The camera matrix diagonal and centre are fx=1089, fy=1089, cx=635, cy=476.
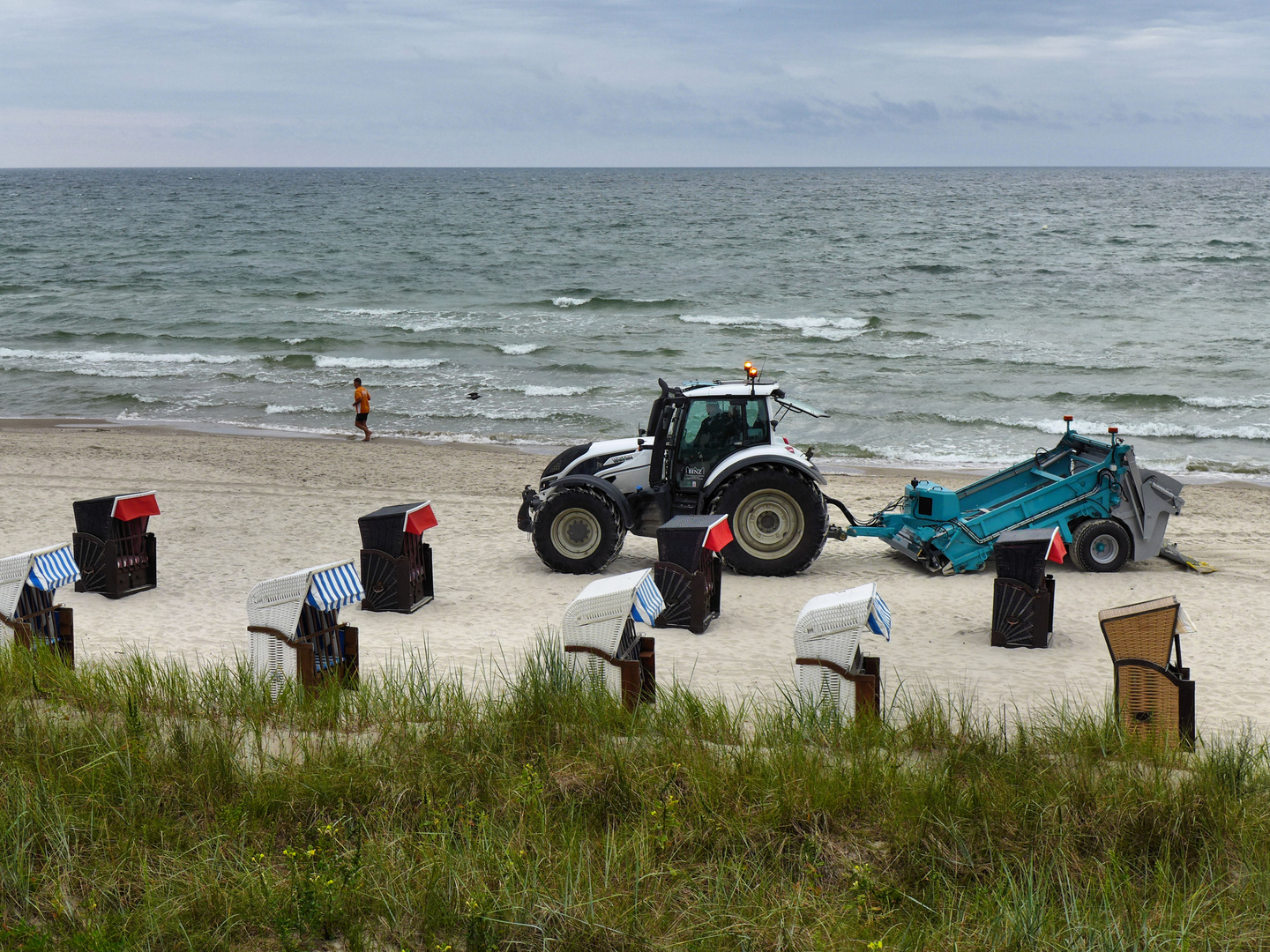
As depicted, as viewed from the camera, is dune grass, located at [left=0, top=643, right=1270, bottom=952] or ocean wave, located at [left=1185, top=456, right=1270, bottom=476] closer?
dune grass, located at [left=0, top=643, right=1270, bottom=952]

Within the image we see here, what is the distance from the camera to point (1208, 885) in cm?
376

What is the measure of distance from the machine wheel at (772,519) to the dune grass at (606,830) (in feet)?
14.5

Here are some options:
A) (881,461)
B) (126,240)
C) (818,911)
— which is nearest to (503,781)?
(818,911)

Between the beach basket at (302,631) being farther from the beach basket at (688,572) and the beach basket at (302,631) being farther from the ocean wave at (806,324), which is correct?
the ocean wave at (806,324)

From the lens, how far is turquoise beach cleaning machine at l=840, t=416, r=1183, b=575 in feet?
32.6

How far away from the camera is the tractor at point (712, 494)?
32.2ft

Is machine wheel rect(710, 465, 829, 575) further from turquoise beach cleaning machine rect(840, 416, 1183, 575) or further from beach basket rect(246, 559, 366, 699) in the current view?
beach basket rect(246, 559, 366, 699)

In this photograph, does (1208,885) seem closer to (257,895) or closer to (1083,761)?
(1083,761)

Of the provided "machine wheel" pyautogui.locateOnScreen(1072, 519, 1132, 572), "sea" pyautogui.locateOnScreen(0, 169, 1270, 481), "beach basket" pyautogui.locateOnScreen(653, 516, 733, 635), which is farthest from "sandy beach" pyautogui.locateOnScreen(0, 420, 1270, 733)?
"sea" pyautogui.locateOnScreen(0, 169, 1270, 481)

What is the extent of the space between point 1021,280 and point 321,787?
39.5 m


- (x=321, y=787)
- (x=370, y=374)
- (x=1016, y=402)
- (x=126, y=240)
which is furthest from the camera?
(x=126, y=240)

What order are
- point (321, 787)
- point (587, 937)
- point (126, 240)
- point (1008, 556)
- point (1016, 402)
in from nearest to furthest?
point (587, 937), point (321, 787), point (1008, 556), point (1016, 402), point (126, 240)

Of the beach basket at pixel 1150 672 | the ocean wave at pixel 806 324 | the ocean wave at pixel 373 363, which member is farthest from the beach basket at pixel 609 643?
the ocean wave at pixel 806 324

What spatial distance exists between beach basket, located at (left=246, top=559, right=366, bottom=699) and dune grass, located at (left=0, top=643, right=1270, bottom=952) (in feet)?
2.74
